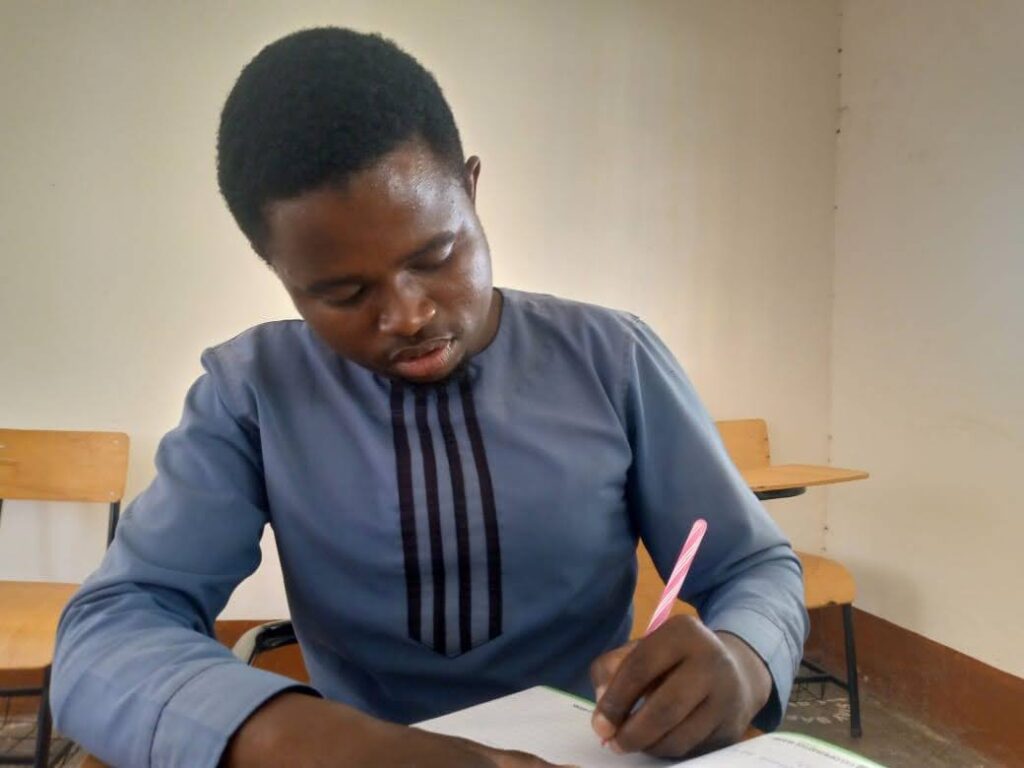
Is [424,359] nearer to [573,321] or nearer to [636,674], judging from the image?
[573,321]

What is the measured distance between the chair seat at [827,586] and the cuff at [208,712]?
1.46m

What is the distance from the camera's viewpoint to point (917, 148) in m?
2.03

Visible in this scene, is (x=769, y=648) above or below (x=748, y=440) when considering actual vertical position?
above

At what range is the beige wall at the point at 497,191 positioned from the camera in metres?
1.93

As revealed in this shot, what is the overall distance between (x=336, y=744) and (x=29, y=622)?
1.24m

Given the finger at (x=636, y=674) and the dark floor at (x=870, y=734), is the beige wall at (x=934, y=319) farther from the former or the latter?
the finger at (x=636, y=674)

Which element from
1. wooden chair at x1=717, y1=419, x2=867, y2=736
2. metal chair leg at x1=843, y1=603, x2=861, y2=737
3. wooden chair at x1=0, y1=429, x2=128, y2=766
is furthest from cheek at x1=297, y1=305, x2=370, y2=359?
metal chair leg at x1=843, y1=603, x2=861, y2=737

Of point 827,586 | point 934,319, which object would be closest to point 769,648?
point 827,586

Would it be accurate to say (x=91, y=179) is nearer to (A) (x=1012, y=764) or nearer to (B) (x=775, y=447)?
(B) (x=775, y=447)

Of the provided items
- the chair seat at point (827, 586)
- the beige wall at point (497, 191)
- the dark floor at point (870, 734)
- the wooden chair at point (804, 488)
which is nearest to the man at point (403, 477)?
the wooden chair at point (804, 488)

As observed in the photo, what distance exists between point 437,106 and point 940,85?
1.83 meters

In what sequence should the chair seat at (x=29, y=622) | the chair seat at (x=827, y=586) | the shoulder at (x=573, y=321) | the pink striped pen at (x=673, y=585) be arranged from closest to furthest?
the pink striped pen at (x=673, y=585) → the shoulder at (x=573, y=321) → the chair seat at (x=29, y=622) → the chair seat at (x=827, y=586)

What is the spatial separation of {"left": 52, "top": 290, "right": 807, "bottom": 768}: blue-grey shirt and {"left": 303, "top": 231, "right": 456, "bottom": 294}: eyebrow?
0.14 m

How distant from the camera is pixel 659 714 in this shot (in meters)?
0.45
